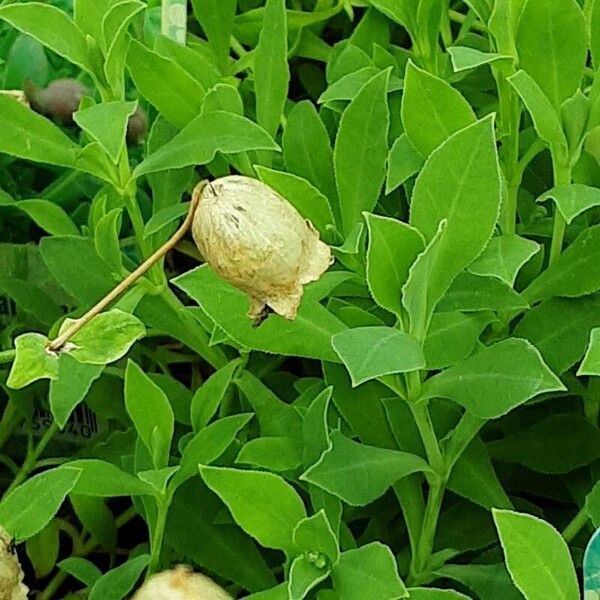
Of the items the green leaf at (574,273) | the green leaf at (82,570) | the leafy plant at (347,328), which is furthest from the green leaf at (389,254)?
the green leaf at (82,570)

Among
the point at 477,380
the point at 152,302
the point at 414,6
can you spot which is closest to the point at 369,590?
the point at 477,380

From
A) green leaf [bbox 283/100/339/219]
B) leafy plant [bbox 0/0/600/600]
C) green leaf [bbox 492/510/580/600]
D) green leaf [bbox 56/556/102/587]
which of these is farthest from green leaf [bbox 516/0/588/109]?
green leaf [bbox 56/556/102/587]

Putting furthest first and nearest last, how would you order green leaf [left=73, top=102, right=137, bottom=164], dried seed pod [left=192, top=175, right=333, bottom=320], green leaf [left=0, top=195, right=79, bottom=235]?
green leaf [left=0, top=195, right=79, bottom=235] → green leaf [left=73, top=102, right=137, bottom=164] → dried seed pod [left=192, top=175, right=333, bottom=320]

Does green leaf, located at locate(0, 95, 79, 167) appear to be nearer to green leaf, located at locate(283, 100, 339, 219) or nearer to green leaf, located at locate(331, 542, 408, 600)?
green leaf, located at locate(283, 100, 339, 219)

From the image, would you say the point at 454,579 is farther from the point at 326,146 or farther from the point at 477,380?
the point at 326,146

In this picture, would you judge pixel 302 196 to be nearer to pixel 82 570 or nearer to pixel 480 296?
pixel 480 296

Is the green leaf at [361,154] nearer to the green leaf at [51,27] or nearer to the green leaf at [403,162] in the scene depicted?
the green leaf at [403,162]

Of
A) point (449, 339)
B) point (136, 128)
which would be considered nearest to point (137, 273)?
point (449, 339)
